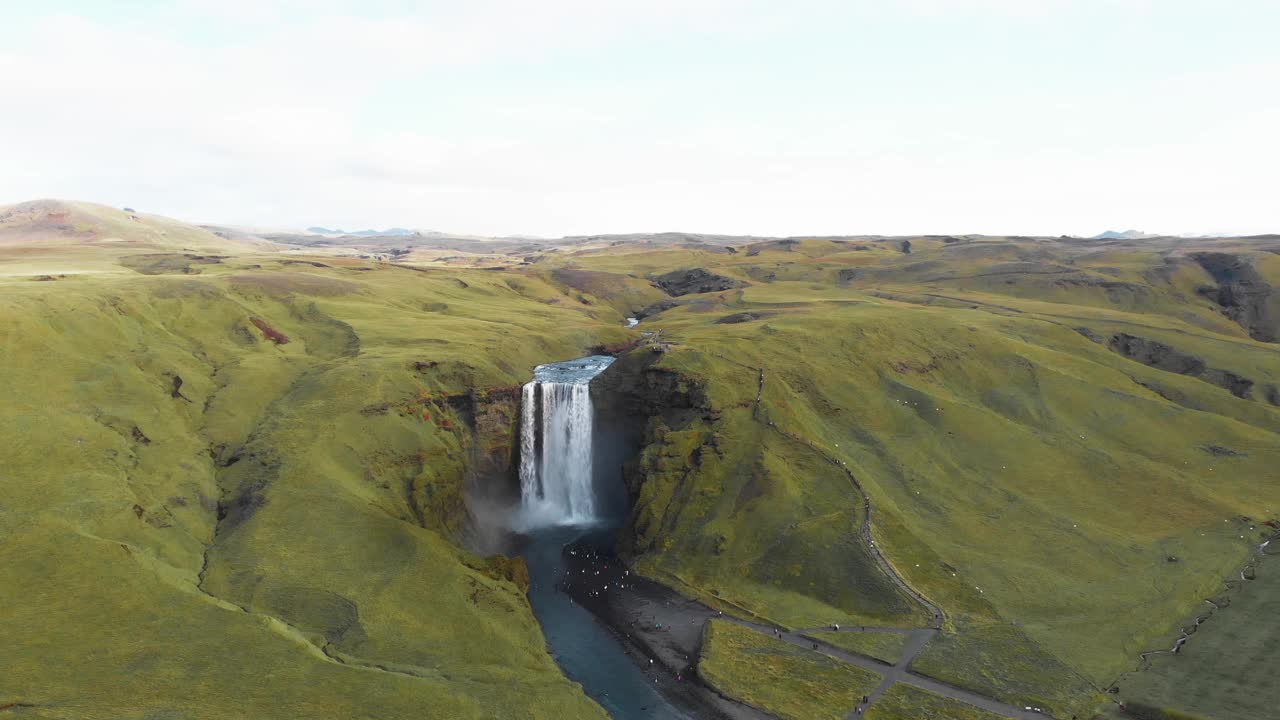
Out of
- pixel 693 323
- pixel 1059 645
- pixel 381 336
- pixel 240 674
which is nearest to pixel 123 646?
pixel 240 674

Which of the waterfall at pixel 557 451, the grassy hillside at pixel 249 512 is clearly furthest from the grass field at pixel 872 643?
the waterfall at pixel 557 451

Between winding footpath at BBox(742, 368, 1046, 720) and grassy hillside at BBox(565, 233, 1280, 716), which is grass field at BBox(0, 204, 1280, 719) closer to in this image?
grassy hillside at BBox(565, 233, 1280, 716)

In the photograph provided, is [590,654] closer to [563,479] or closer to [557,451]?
[563,479]

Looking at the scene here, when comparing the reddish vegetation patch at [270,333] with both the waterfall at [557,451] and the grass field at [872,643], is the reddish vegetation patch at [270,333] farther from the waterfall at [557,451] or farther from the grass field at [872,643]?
the grass field at [872,643]

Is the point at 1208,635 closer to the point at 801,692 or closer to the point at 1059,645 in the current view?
the point at 1059,645

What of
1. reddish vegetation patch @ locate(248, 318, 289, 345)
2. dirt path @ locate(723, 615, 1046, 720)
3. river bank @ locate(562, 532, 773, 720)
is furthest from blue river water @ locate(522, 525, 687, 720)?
reddish vegetation patch @ locate(248, 318, 289, 345)

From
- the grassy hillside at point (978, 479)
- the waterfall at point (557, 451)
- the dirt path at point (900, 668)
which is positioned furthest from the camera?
the waterfall at point (557, 451)

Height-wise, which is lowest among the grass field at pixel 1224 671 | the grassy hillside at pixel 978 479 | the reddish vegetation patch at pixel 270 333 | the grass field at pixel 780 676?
the grass field at pixel 780 676

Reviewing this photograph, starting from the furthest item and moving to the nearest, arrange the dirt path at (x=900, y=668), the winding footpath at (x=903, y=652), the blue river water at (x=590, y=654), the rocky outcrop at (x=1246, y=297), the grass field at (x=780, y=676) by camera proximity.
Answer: the rocky outcrop at (x=1246, y=297)
the blue river water at (x=590, y=654)
the grass field at (x=780, y=676)
the winding footpath at (x=903, y=652)
the dirt path at (x=900, y=668)
